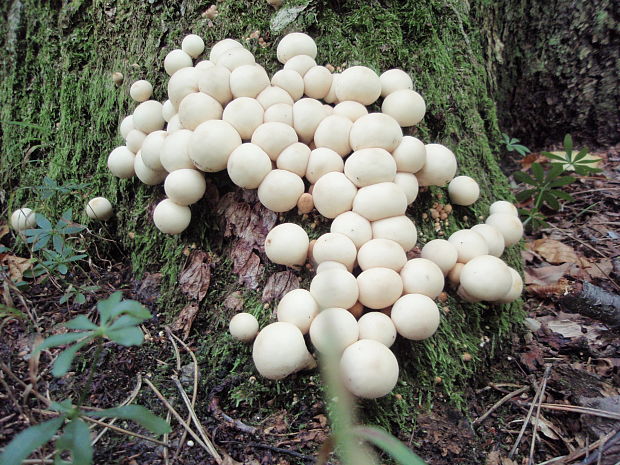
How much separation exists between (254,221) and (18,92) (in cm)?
197

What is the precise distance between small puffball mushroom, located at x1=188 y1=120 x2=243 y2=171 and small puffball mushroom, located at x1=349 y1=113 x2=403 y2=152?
440 millimetres

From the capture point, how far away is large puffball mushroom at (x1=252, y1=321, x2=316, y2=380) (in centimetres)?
138

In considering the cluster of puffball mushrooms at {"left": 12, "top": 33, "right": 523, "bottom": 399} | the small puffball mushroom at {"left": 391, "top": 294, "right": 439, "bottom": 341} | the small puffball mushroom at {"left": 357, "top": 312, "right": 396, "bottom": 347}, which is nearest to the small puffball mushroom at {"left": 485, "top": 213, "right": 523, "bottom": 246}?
the cluster of puffball mushrooms at {"left": 12, "top": 33, "right": 523, "bottom": 399}

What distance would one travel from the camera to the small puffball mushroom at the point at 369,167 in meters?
1.60

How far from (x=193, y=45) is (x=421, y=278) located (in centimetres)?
146

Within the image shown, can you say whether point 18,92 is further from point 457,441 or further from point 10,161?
point 457,441

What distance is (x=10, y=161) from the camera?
8.79 feet

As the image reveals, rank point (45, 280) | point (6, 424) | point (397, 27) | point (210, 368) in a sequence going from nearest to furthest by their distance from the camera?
1. point (6, 424)
2. point (210, 368)
3. point (45, 280)
4. point (397, 27)

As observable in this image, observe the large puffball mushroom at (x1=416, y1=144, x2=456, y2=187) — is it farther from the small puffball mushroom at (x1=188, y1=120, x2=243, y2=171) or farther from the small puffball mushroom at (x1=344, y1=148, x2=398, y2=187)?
the small puffball mushroom at (x1=188, y1=120, x2=243, y2=171)

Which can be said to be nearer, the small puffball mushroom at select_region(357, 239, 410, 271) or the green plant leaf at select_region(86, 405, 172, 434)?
the green plant leaf at select_region(86, 405, 172, 434)

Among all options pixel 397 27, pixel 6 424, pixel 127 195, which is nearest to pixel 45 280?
pixel 127 195

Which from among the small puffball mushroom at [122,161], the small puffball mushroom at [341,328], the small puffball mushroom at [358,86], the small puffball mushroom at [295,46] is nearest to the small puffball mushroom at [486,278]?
the small puffball mushroom at [341,328]

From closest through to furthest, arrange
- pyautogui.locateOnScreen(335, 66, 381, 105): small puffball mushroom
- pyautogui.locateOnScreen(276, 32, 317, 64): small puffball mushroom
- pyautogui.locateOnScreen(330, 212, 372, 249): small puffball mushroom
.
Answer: pyautogui.locateOnScreen(330, 212, 372, 249): small puffball mushroom < pyautogui.locateOnScreen(335, 66, 381, 105): small puffball mushroom < pyautogui.locateOnScreen(276, 32, 317, 64): small puffball mushroom

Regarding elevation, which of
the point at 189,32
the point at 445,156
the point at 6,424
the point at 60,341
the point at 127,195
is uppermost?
the point at 189,32
